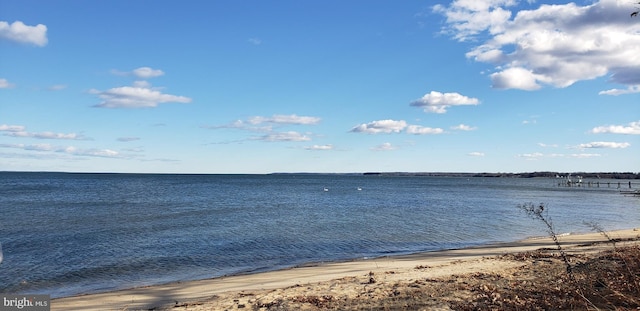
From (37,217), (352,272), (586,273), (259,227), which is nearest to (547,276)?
(586,273)

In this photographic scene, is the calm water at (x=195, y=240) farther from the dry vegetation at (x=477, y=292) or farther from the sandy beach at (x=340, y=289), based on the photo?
the dry vegetation at (x=477, y=292)

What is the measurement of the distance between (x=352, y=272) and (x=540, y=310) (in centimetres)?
713

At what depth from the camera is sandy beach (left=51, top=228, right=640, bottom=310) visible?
8445 millimetres

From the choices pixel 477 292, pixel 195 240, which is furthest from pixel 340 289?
pixel 195 240

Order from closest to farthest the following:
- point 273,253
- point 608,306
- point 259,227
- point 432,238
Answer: point 608,306, point 273,253, point 432,238, point 259,227

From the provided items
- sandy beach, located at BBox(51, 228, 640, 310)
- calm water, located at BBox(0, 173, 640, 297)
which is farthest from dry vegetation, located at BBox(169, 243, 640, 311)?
calm water, located at BBox(0, 173, 640, 297)

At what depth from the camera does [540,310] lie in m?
6.76

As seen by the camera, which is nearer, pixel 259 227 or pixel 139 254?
pixel 139 254

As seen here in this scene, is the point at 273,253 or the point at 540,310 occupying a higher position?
the point at 540,310

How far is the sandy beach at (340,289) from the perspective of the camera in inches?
332

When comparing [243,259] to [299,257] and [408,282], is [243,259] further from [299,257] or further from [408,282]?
[408,282]

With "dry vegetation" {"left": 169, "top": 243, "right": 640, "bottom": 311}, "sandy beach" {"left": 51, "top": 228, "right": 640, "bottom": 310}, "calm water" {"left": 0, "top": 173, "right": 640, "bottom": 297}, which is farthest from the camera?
"calm water" {"left": 0, "top": 173, "right": 640, "bottom": 297}

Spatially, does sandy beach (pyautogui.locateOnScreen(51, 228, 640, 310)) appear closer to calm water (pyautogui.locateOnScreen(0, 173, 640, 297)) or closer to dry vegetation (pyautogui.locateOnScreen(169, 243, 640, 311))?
dry vegetation (pyautogui.locateOnScreen(169, 243, 640, 311))

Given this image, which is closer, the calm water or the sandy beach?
the sandy beach
